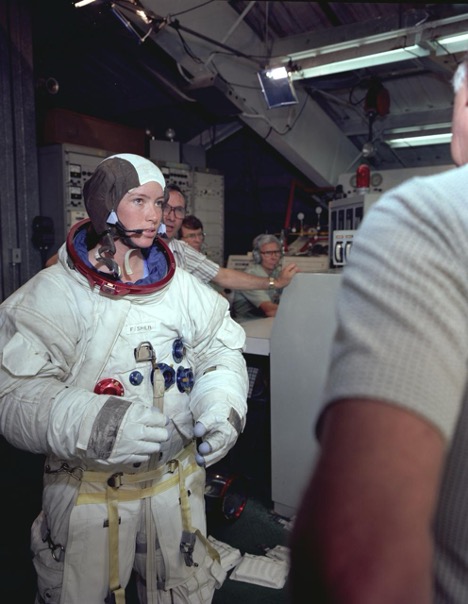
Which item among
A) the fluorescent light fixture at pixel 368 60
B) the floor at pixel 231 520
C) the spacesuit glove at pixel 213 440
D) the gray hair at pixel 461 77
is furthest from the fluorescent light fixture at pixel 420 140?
the gray hair at pixel 461 77

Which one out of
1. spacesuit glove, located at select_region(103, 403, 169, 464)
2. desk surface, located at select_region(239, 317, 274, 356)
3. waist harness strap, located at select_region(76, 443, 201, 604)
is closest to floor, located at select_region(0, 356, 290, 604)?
desk surface, located at select_region(239, 317, 274, 356)

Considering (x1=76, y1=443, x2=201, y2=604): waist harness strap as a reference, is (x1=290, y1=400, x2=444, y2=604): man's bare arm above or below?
above

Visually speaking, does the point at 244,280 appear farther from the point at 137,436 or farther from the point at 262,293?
the point at 137,436

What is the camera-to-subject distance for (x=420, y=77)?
496cm

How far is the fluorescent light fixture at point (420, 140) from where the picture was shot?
5.30m

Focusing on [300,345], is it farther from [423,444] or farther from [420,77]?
[420,77]

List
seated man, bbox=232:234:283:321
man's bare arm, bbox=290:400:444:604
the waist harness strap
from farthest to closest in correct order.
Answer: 1. seated man, bbox=232:234:283:321
2. the waist harness strap
3. man's bare arm, bbox=290:400:444:604

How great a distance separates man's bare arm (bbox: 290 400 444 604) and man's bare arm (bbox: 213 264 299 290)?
2264 millimetres

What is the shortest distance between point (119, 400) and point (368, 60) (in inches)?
150

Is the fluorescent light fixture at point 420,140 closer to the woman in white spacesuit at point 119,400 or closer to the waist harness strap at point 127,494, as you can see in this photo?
the woman in white spacesuit at point 119,400

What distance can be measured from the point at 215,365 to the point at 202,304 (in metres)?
0.19

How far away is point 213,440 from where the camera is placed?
4.15 ft

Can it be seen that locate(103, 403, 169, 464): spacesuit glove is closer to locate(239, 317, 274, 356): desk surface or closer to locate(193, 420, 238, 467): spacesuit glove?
locate(193, 420, 238, 467): spacesuit glove

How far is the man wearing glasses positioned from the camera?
2.49 meters
